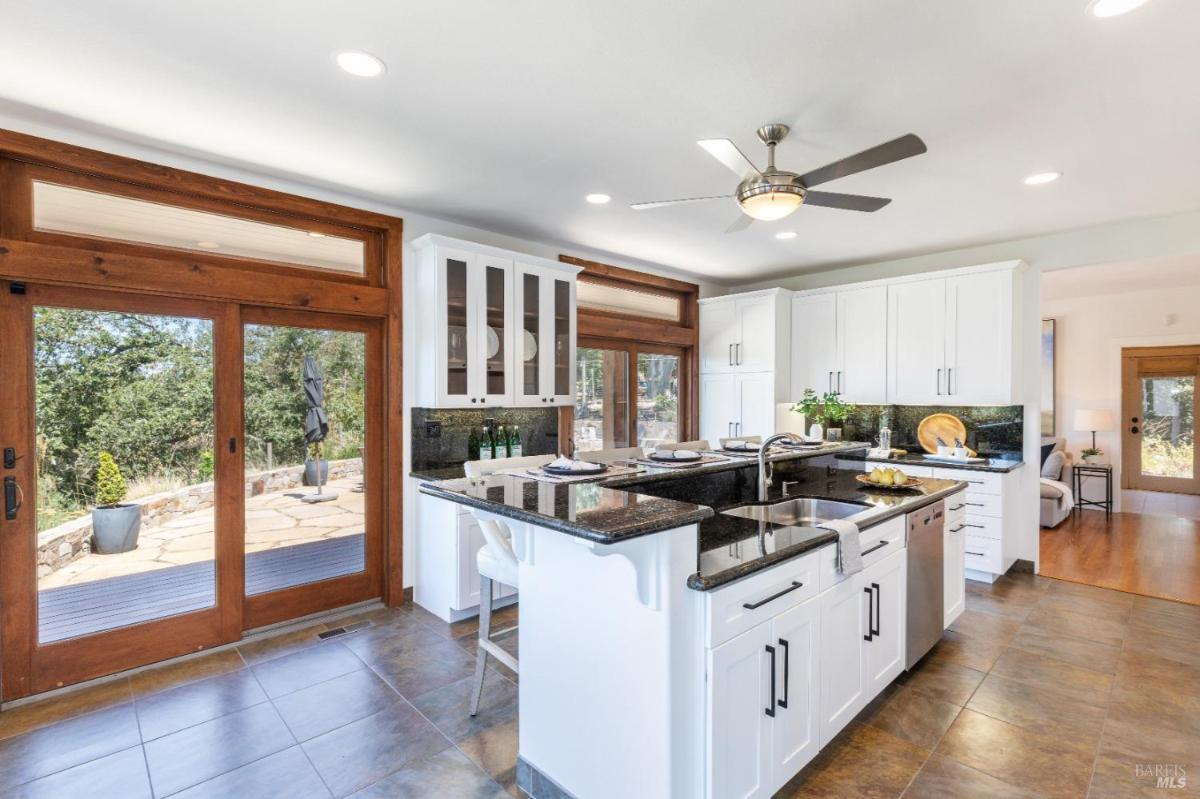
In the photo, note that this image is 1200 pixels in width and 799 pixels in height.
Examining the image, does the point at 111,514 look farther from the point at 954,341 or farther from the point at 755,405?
the point at 954,341

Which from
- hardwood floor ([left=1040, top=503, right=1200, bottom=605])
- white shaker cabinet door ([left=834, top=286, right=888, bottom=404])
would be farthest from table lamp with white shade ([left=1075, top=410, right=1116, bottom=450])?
white shaker cabinet door ([left=834, top=286, right=888, bottom=404])

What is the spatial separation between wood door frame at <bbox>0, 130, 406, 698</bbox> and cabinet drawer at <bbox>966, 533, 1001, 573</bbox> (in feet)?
13.7

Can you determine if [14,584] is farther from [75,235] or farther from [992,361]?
[992,361]

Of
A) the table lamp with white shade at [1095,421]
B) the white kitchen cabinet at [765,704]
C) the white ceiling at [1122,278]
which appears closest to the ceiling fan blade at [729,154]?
the white kitchen cabinet at [765,704]

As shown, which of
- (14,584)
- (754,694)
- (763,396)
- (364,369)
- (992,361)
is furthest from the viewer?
(763,396)

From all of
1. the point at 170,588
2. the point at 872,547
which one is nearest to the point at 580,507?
the point at 872,547

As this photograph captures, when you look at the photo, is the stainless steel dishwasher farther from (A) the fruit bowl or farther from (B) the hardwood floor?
(B) the hardwood floor

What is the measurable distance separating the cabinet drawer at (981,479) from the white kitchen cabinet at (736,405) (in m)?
1.61

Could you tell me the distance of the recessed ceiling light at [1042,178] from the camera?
3.23m

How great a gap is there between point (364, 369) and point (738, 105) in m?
2.76

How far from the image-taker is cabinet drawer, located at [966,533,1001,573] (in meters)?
4.29

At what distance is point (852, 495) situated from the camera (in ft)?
9.52

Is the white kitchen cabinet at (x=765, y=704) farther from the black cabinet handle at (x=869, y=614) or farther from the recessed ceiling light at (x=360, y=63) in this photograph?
the recessed ceiling light at (x=360, y=63)

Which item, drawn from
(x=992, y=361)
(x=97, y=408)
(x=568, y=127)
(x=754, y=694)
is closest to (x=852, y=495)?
(x=754, y=694)
